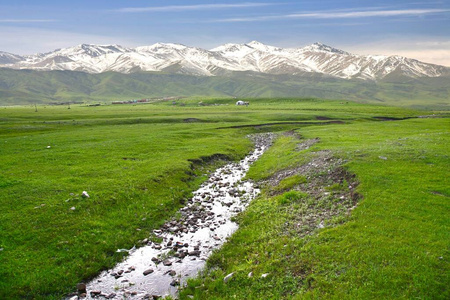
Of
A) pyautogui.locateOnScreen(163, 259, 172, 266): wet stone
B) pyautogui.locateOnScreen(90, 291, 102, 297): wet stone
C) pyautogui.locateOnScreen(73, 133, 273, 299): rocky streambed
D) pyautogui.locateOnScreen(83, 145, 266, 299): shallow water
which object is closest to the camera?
pyautogui.locateOnScreen(90, 291, 102, 297): wet stone

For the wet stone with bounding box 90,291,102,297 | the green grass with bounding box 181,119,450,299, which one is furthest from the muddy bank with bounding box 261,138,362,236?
the wet stone with bounding box 90,291,102,297

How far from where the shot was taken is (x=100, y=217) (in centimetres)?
2412

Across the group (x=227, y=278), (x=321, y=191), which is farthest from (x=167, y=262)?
(x=321, y=191)

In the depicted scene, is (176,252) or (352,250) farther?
(176,252)

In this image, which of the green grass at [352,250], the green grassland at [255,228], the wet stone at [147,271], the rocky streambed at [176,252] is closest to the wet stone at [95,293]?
the rocky streambed at [176,252]

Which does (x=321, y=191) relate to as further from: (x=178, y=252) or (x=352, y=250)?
(x=178, y=252)

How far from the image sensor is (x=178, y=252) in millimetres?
20234

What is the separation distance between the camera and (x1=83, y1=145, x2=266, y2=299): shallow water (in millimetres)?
16812

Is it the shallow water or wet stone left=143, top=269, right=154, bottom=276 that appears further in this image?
wet stone left=143, top=269, right=154, bottom=276

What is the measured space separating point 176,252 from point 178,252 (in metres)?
→ 0.16

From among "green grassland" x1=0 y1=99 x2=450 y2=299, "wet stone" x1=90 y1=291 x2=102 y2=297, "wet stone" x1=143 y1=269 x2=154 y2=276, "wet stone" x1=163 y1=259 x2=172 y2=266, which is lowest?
"wet stone" x1=90 y1=291 x2=102 y2=297

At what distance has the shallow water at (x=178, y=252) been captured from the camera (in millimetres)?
16812

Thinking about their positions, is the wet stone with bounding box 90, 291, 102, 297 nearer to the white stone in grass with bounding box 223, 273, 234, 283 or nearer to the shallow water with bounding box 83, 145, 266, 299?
the shallow water with bounding box 83, 145, 266, 299

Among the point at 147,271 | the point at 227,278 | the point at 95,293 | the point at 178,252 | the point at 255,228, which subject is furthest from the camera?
the point at 255,228
